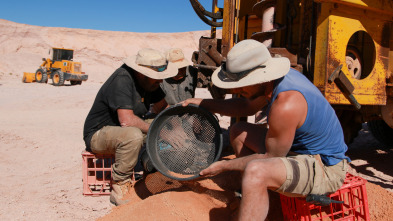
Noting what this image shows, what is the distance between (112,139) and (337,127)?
1.94 metres

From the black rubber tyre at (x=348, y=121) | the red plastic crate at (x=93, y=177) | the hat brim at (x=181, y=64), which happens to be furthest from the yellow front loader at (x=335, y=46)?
the red plastic crate at (x=93, y=177)

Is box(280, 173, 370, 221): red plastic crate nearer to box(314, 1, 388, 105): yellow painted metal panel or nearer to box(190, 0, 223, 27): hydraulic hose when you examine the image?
box(314, 1, 388, 105): yellow painted metal panel

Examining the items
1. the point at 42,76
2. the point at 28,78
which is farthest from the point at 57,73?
the point at 28,78

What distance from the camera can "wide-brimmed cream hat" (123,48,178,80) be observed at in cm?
313

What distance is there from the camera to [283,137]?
2.07 m

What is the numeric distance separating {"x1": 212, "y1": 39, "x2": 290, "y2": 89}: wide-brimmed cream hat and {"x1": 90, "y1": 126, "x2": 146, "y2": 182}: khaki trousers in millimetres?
1212

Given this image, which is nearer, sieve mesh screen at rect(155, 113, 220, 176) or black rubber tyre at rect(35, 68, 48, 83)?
sieve mesh screen at rect(155, 113, 220, 176)

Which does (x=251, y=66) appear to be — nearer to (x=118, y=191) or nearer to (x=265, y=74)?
(x=265, y=74)

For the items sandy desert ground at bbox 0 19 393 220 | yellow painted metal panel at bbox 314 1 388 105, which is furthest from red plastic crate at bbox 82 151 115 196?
yellow painted metal panel at bbox 314 1 388 105

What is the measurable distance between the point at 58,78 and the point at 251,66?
57.9ft

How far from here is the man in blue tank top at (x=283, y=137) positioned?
2010 millimetres

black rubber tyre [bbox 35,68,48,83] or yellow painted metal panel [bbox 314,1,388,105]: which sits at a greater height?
black rubber tyre [bbox 35,68,48,83]

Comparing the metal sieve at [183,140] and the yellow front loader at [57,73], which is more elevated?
the yellow front loader at [57,73]

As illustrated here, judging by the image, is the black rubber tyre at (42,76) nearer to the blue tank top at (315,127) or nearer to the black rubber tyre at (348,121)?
the black rubber tyre at (348,121)
